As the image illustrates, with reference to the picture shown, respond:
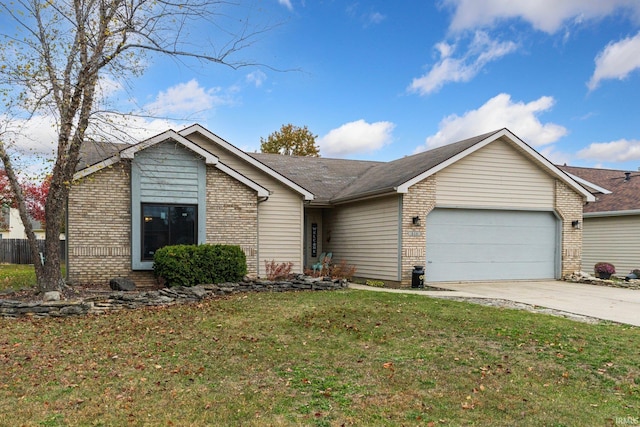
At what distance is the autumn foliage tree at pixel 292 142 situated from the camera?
38.0 metres

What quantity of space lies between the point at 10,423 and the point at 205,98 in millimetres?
8824

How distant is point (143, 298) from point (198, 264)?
208 cm

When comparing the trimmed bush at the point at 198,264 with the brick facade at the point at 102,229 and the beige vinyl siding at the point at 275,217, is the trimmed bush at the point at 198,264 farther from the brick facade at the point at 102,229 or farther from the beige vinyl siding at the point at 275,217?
the beige vinyl siding at the point at 275,217

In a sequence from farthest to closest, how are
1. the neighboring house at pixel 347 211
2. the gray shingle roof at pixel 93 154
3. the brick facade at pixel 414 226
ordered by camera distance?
1. the brick facade at pixel 414 226
2. the gray shingle roof at pixel 93 154
3. the neighboring house at pixel 347 211

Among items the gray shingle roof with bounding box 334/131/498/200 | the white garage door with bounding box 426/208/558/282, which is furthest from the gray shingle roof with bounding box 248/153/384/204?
the white garage door with bounding box 426/208/558/282

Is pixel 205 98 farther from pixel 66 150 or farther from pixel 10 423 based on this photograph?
pixel 10 423

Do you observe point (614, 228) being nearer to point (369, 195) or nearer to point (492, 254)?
point (492, 254)

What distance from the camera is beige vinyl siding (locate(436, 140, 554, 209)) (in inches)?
603

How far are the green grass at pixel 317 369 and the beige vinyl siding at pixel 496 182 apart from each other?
661cm

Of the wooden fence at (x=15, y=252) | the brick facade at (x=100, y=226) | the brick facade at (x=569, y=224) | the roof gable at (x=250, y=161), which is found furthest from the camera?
the wooden fence at (x=15, y=252)

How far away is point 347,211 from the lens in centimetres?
1755

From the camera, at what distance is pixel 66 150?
33.8 ft

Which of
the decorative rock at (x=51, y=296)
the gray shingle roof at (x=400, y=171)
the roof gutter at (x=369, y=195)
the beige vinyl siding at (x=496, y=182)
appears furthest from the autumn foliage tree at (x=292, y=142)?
the decorative rock at (x=51, y=296)

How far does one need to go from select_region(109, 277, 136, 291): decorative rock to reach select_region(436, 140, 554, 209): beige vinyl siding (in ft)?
30.5
